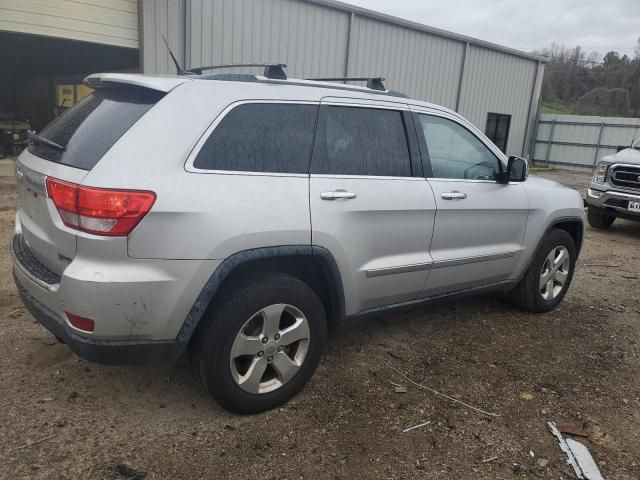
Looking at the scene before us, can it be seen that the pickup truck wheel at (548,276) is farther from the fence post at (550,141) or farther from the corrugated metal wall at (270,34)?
the fence post at (550,141)

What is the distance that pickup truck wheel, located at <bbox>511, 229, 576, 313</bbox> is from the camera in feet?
15.1

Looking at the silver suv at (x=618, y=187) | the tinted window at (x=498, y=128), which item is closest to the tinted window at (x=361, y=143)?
the silver suv at (x=618, y=187)

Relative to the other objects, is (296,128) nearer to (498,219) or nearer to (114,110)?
(114,110)

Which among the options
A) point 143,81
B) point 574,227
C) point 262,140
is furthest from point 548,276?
point 143,81

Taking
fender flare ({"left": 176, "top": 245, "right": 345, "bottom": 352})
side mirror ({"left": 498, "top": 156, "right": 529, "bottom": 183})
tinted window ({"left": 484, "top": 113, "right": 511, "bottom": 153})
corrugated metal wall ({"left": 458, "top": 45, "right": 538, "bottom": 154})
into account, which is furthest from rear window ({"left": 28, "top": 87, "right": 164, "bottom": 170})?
tinted window ({"left": 484, "top": 113, "right": 511, "bottom": 153})

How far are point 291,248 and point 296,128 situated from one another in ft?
2.31

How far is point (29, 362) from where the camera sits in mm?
3361

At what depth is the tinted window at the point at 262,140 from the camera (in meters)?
2.68

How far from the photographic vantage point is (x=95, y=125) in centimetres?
267

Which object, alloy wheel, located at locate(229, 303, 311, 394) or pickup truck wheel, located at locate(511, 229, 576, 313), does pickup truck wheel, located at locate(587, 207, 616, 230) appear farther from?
alloy wheel, located at locate(229, 303, 311, 394)

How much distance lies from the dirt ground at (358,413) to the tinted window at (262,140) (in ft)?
4.56

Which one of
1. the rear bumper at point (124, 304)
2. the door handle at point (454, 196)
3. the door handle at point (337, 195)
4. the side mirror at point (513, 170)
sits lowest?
the rear bumper at point (124, 304)

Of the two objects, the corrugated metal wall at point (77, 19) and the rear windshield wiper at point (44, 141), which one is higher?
the corrugated metal wall at point (77, 19)

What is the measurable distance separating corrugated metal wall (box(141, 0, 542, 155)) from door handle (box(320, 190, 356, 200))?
794 centimetres
